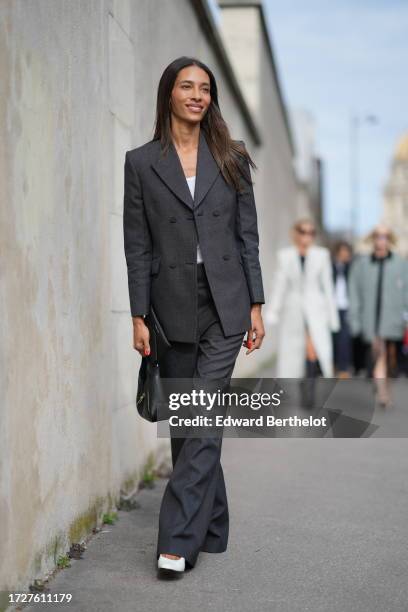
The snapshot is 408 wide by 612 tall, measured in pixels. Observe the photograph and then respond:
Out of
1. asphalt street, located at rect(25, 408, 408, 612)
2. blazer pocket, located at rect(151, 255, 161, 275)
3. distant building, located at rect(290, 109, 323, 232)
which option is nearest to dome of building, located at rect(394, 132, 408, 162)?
distant building, located at rect(290, 109, 323, 232)

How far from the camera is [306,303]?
10.3m

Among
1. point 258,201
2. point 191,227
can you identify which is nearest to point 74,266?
point 191,227

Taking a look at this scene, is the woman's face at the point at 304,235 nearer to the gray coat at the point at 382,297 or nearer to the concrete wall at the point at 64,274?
the gray coat at the point at 382,297

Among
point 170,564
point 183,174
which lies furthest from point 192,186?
point 170,564

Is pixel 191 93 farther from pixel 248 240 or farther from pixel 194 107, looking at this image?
pixel 248 240

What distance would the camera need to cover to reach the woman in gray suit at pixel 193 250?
443cm

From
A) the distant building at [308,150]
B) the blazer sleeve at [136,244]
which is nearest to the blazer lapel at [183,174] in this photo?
the blazer sleeve at [136,244]

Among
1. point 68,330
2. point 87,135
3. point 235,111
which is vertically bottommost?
point 68,330

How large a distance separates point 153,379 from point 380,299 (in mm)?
6473

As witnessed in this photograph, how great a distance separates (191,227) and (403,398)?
24.5 feet

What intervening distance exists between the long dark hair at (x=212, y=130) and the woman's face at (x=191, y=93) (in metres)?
0.03

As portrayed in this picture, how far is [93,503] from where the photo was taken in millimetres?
5043

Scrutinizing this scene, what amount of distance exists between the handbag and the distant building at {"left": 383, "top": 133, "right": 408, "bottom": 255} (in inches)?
4825

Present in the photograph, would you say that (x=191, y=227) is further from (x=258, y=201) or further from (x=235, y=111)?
(x=258, y=201)
